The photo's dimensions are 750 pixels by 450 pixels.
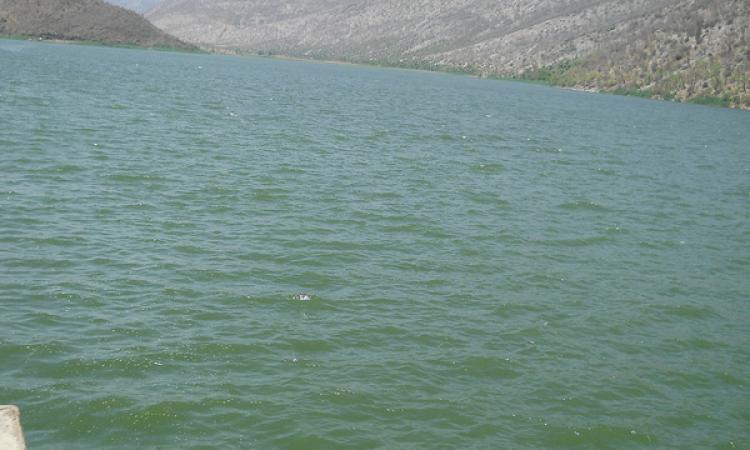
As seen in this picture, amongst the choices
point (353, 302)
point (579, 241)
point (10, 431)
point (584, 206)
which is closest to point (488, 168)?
point (584, 206)

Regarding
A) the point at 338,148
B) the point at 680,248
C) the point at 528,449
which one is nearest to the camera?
the point at 528,449

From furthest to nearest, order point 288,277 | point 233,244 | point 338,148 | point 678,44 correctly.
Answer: point 678,44, point 338,148, point 233,244, point 288,277

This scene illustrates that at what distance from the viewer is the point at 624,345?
57.4 ft

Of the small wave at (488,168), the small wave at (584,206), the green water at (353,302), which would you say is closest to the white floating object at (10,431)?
the green water at (353,302)

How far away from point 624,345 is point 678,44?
663 feet

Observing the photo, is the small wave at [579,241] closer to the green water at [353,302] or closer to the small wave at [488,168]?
the green water at [353,302]

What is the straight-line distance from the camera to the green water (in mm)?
12984

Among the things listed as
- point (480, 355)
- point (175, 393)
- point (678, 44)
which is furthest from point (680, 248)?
point (678, 44)

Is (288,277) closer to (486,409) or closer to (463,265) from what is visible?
(463,265)

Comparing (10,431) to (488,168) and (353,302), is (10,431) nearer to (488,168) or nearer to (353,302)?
(353,302)

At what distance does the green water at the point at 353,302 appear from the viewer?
12984 mm

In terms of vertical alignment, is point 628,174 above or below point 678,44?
below

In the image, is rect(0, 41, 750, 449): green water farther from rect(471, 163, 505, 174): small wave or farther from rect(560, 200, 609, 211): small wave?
rect(471, 163, 505, 174): small wave

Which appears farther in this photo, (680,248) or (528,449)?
(680,248)
